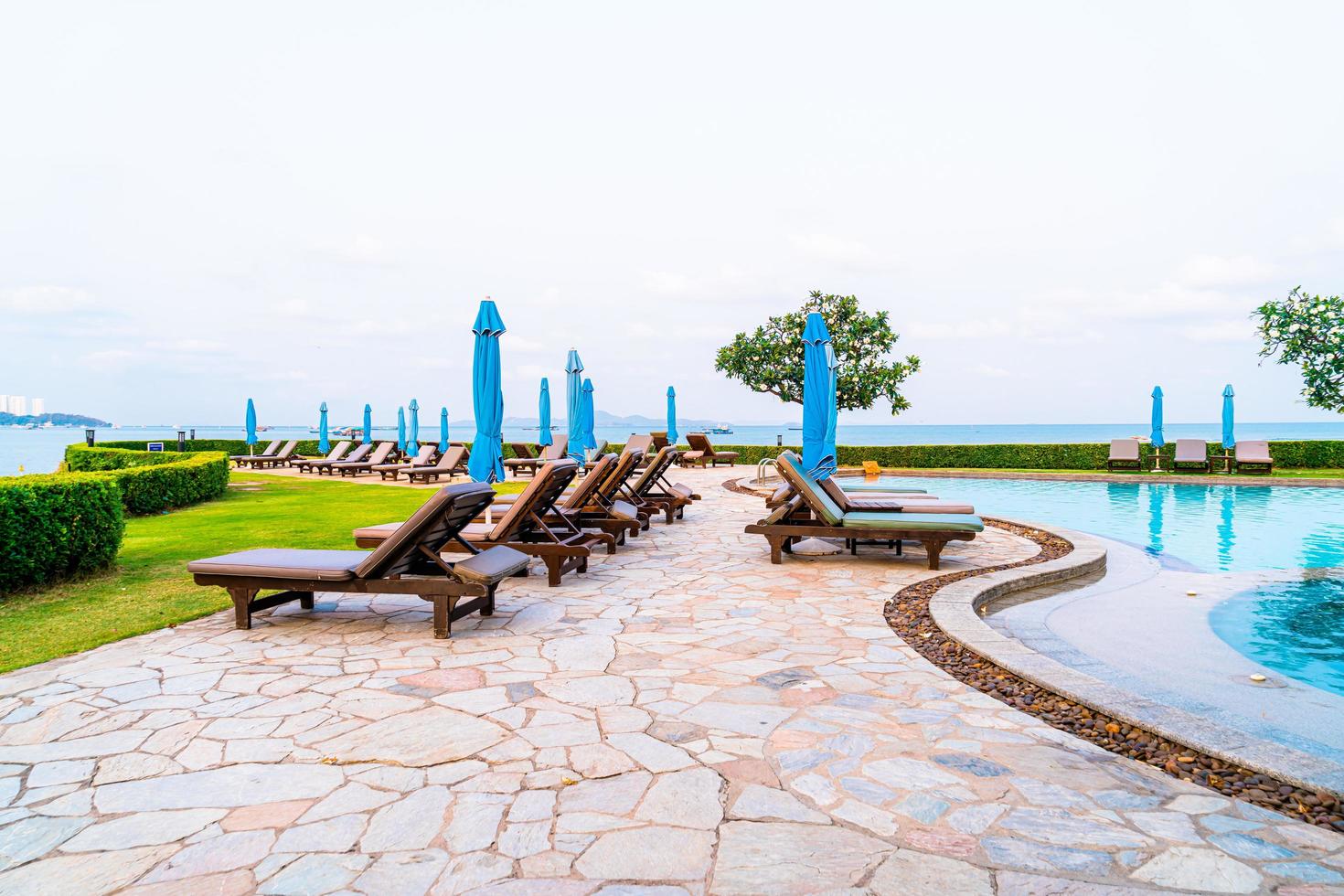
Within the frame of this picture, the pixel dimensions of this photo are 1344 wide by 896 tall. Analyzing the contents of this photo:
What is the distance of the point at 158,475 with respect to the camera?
11688 mm

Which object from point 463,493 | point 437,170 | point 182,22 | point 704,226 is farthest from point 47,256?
point 463,493

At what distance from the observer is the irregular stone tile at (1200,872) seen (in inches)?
80.5

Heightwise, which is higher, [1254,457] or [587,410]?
[587,410]

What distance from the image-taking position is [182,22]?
12273 millimetres

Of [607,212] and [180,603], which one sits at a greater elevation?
[607,212]

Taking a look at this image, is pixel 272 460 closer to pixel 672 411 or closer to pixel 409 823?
pixel 672 411

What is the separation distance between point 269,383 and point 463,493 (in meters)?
27.4

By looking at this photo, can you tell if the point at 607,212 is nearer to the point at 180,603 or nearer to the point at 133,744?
the point at 180,603

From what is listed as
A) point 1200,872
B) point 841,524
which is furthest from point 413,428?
point 1200,872

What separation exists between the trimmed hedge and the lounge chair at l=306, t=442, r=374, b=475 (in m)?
4.66

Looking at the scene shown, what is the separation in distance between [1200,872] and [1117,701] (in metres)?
1.45

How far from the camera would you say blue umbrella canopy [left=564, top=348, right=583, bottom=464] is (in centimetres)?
1720

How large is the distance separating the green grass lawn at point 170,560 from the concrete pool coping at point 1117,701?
18.1ft

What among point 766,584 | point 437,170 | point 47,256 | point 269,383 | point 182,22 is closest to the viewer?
point 766,584
